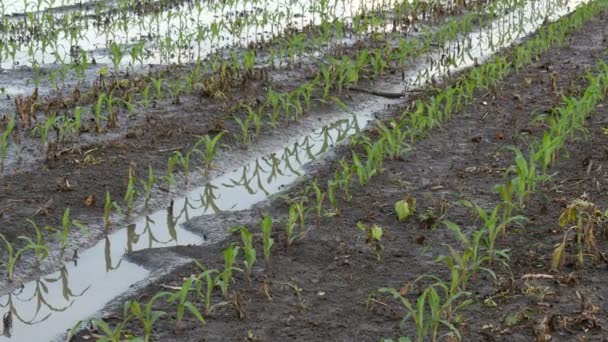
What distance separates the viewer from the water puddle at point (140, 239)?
358cm

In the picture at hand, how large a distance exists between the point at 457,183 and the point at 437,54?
402cm

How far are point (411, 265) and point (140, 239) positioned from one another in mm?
1363

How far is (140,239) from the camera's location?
171 inches

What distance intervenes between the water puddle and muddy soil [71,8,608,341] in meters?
0.14

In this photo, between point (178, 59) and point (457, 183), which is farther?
point (178, 59)

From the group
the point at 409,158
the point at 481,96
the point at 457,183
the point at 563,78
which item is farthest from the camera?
the point at 563,78

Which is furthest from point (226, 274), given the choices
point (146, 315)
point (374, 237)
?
point (374, 237)

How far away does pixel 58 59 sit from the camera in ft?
24.8

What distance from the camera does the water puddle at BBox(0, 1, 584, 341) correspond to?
11.8ft

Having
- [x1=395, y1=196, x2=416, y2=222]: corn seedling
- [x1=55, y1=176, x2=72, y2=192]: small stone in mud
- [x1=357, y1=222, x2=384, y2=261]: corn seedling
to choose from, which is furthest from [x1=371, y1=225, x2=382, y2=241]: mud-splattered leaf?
[x1=55, y1=176, x2=72, y2=192]: small stone in mud

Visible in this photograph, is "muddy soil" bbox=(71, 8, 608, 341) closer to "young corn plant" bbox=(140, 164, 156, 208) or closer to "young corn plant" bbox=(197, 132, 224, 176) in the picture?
"young corn plant" bbox=(140, 164, 156, 208)

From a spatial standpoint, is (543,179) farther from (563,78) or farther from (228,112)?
(563,78)

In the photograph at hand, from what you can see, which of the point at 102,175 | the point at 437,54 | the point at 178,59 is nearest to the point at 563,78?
the point at 437,54

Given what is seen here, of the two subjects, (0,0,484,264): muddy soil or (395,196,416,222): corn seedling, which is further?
(0,0,484,264): muddy soil
